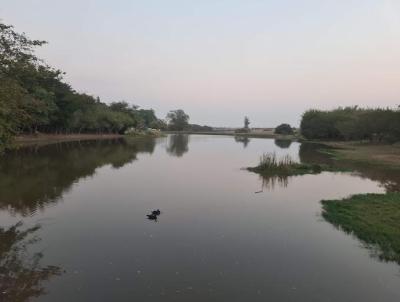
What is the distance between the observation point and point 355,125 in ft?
291

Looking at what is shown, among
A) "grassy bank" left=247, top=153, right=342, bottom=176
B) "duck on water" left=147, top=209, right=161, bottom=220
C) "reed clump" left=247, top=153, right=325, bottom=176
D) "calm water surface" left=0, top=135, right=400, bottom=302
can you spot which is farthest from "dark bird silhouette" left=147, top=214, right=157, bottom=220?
"reed clump" left=247, top=153, right=325, bottom=176

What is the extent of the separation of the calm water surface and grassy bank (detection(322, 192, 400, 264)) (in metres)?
0.48

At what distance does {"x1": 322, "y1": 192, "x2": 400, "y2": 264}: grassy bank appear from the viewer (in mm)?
13359

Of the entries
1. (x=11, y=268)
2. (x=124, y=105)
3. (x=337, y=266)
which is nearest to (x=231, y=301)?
(x=337, y=266)

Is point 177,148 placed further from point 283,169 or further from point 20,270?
point 20,270

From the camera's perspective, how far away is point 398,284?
34.6ft

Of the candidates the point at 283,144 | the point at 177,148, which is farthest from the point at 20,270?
the point at 283,144

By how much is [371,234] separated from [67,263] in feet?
36.0

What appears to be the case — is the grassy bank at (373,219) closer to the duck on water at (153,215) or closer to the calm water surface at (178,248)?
the calm water surface at (178,248)

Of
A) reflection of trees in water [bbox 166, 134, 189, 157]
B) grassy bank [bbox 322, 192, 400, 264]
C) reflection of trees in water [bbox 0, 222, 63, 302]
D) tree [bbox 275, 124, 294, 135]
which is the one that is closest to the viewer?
reflection of trees in water [bbox 0, 222, 63, 302]

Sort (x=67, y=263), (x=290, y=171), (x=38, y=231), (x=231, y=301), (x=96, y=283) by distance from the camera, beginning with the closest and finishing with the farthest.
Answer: (x=231, y=301), (x=96, y=283), (x=67, y=263), (x=38, y=231), (x=290, y=171)

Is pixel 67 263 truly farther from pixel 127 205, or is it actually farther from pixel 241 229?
pixel 127 205

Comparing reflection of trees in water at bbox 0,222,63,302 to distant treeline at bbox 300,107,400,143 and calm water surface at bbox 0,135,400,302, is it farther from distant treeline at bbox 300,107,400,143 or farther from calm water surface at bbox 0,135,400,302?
distant treeline at bbox 300,107,400,143

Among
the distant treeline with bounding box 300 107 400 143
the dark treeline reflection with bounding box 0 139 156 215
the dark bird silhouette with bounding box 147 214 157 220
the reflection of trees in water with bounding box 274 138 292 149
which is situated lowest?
the reflection of trees in water with bounding box 274 138 292 149
